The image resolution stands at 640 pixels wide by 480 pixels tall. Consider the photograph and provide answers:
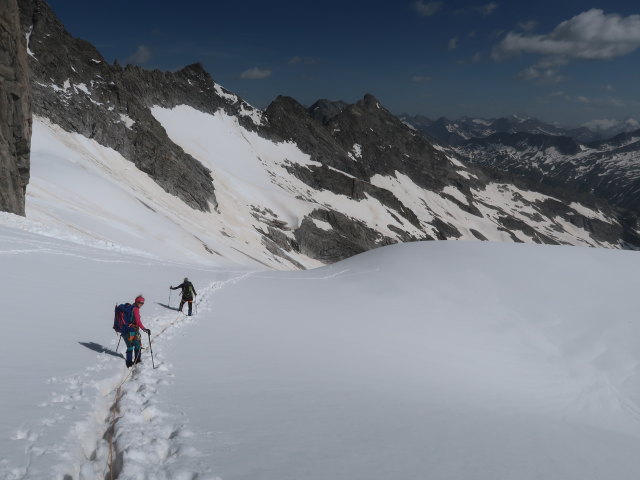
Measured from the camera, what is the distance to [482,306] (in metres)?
21.8

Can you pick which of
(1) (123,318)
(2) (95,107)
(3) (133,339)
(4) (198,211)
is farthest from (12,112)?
(2) (95,107)

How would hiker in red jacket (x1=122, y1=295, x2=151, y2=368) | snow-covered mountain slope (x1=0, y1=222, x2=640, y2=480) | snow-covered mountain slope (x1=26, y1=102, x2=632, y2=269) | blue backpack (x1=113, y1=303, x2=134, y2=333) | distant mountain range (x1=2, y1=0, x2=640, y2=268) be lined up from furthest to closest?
distant mountain range (x1=2, y1=0, x2=640, y2=268), snow-covered mountain slope (x1=26, y1=102, x2=632, y2=269), blue backpack (x1=113, y1=303, x2=134, y2=333), hiker in red jacket (x1=122, y1=295, x2=151, y2=368), snow-covered mountain slope (x1=0, y1=222, x2=640, y2=480)

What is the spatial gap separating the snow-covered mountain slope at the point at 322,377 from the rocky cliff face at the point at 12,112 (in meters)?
10.0

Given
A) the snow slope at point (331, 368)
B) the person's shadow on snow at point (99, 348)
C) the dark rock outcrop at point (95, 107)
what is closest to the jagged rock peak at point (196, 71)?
the dark rock outcrop at point (95, 107)

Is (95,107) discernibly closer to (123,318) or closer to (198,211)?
(198,211)

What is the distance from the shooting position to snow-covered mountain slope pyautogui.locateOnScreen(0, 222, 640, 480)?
6742 millimetres

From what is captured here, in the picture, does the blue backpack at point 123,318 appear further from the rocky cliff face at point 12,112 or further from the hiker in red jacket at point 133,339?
the rocky cliff face at point 12,112

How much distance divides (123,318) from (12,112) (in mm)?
28767

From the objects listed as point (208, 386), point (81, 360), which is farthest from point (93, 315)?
point (208, 386)

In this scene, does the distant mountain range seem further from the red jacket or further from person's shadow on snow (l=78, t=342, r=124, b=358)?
the red jacket

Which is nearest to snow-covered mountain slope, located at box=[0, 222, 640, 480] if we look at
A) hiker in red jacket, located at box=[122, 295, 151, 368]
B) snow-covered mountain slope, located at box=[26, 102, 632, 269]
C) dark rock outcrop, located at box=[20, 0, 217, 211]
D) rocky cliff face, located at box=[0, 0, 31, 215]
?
hiker in red jacket, located at box=[122, 295, 151, 368]

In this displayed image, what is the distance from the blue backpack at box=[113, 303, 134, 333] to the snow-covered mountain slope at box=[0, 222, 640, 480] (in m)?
0.70

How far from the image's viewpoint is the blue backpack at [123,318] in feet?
35.9

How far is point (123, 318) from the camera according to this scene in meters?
11.1
